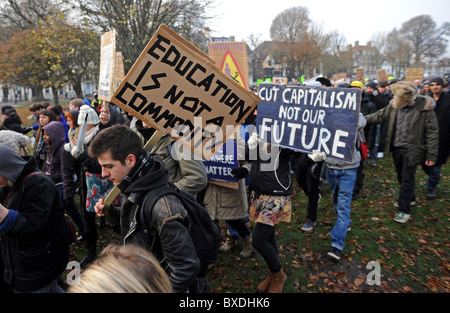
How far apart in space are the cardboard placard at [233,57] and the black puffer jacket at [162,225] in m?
3.48

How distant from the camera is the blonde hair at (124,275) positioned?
1131mm

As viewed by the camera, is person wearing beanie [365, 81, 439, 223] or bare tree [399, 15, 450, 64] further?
bare tree [399, 15, 450, 64]

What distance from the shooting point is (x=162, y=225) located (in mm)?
1763

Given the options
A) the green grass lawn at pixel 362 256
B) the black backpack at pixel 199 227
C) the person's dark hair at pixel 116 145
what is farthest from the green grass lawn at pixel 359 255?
the person's dark hair at pixel 116 145

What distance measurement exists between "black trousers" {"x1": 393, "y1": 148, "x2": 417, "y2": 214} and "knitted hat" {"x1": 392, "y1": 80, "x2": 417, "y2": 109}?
0.79 metres

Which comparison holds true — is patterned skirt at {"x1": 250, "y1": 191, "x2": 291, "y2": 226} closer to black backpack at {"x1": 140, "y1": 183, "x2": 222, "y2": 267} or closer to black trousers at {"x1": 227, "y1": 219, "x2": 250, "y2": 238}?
black trousers at {"x1": 227, "y1": 219, "x2": 250, "y2": 238}

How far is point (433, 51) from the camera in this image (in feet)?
206

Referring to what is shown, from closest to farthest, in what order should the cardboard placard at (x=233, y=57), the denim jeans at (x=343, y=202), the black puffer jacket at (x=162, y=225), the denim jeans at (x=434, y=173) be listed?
the black puffer jacket at (x=162, y=225), the denim jeans at (x=343, y=202), the cardboard placard at (x=233, y=57), the denim jeans at (x=434, y=173)

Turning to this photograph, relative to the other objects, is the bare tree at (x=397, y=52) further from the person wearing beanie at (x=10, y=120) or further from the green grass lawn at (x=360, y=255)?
the person wearing beanie at (x=10, y=120)

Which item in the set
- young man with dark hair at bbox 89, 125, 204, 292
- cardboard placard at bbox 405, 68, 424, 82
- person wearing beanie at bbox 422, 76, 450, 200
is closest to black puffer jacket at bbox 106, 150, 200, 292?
young man with dark hair at bbox 89, 125, 204, 292

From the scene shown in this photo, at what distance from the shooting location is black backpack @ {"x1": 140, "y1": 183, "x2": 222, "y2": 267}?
6.22 ft
